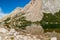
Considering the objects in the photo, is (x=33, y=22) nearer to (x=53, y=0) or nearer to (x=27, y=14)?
(x=27, y=14)

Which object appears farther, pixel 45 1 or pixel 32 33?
pixel 45 1

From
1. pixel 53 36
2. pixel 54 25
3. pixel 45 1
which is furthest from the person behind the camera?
pixel 45 1

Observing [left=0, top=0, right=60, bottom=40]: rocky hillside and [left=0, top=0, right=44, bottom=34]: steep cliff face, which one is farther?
[left=0, top=0, right=44, bottom=34]: steep cliff face

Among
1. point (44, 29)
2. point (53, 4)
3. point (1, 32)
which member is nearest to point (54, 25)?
point (44, 29)

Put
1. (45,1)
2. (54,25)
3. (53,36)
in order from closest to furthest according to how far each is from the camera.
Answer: (53,36), (54,25), (45,1)

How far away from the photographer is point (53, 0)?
21.5 meters

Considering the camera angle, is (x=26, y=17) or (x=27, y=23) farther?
(x=26, y=17)

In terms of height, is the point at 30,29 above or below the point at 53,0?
below

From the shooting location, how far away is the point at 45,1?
2123cm

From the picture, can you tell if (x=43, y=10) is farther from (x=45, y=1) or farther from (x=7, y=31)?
(x=7, y=31)

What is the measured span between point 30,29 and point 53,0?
3.56 m

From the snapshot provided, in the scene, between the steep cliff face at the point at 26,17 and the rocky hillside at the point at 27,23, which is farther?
the steep cliff face at the point at 26,17

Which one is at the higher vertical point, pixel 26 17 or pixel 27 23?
pixel 26 17

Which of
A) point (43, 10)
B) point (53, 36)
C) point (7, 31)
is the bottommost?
point (53, 36)
